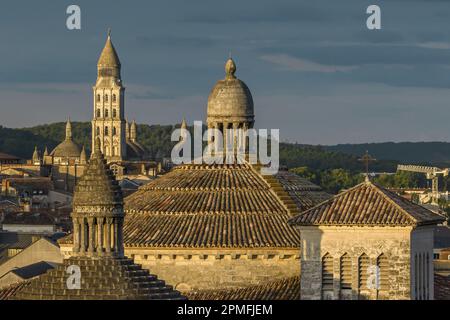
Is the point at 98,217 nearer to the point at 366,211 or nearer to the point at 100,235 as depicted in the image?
the point at 100,235

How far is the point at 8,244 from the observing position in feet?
484

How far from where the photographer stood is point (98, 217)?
63.4 meters

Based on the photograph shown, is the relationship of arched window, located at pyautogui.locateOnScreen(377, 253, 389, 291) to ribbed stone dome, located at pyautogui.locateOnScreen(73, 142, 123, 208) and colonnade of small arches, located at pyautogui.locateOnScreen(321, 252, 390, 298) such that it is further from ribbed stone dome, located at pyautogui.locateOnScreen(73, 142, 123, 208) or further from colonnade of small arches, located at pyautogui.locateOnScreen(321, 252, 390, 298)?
ribbed stone dome, located at pyautogui.locateOnScreen(73, 142, 123, 208)

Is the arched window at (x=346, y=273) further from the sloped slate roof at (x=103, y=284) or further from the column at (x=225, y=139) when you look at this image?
the column at (x=225, y=139)

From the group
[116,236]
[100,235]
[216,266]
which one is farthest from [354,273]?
[100,235]

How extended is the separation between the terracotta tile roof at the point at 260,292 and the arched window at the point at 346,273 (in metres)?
2.23

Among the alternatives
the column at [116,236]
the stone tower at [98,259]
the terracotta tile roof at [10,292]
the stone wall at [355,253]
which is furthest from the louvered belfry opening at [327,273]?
the column at [116,236]

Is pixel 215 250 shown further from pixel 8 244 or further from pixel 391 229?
pixel 8 244

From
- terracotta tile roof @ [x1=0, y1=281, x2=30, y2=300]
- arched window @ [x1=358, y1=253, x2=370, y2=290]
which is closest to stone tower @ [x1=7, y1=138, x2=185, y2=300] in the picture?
terracotta tile roof @ [x1=0, y1=281, x2=30, y2=300]

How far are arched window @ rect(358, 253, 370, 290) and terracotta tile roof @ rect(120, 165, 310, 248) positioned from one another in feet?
20.6
